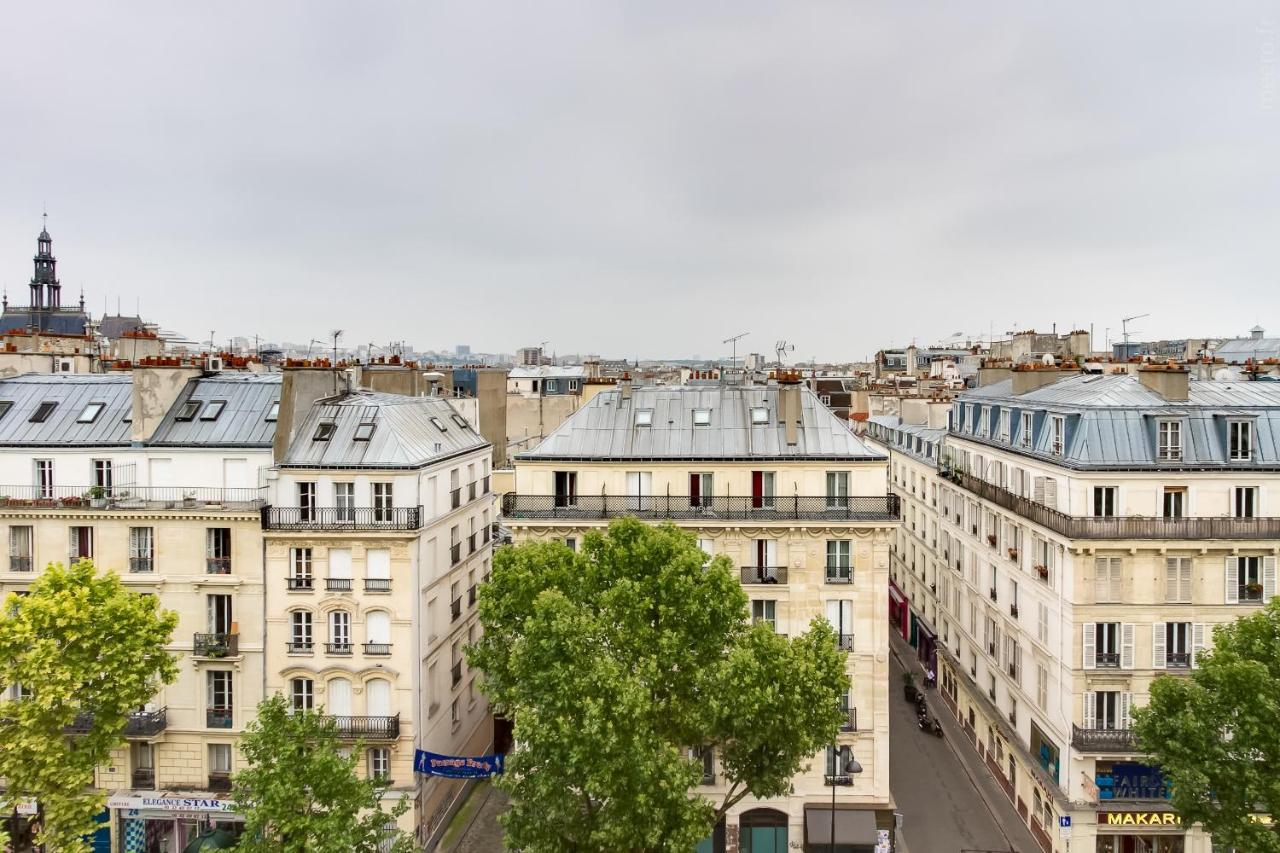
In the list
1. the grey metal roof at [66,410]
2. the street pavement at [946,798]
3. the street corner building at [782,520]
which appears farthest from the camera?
the street pavement at [946,798]

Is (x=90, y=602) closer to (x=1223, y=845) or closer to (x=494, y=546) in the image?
(x=494, y=546)

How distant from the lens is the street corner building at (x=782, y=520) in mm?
26312

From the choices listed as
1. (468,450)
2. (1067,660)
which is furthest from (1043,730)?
(468,450)

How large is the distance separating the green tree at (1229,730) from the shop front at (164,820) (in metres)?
28.8

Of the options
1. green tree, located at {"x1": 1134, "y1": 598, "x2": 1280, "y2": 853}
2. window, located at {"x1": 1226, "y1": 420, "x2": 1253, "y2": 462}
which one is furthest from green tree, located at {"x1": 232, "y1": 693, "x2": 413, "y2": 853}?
window, located at {"x1": 1226, "y1": 420, "x2": 1253, "y2": 462}

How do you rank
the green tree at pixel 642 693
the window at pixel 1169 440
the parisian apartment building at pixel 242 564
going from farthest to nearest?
the parisian apartment building at pixel 242 564 < the window at pixel 1169 440 < the green tree at pixel 642 693

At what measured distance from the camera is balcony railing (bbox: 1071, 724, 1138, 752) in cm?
2588

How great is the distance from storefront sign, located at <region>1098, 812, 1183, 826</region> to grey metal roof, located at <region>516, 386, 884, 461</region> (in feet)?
45.0

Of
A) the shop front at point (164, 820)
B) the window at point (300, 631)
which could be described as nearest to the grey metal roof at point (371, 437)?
the window at point (300, 631)

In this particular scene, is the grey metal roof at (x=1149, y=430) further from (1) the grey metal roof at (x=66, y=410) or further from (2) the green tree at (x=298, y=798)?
(1) the grey metal roof at (x=66, y=410)

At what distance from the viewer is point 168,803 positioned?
27.3 meters

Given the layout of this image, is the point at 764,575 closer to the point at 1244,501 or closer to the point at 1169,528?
the point at 1169,528

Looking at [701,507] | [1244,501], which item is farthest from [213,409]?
[1244,501]

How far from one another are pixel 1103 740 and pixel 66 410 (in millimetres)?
38064
